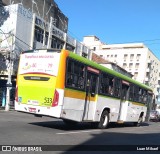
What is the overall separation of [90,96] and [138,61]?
281ft

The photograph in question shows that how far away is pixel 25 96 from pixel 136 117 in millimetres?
10975

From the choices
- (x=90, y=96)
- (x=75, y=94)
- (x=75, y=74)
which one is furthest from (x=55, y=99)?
(x=90, y=96)

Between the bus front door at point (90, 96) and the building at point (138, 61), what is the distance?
8186cm

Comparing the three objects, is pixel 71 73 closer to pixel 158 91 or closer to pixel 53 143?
pixel 53 143

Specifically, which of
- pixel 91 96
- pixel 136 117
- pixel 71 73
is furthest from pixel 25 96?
pixel 136 117

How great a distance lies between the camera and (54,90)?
13.5 meters

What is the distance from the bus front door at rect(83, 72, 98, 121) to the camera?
1532 cm

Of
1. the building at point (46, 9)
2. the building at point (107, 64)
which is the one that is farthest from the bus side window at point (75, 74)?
→ the building at point (107, 64)

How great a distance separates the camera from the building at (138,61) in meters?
98.6

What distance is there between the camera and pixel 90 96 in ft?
51.3

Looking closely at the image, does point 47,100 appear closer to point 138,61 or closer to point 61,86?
point 61,86

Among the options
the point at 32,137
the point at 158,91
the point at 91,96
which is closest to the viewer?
the point at 32,137

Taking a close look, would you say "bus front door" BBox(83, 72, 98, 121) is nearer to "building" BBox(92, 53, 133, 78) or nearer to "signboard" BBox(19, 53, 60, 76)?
"signboard" BBox(19, 53, 60, 76)

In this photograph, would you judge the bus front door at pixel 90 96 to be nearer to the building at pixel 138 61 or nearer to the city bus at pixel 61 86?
the city bus at pixel 61 86
